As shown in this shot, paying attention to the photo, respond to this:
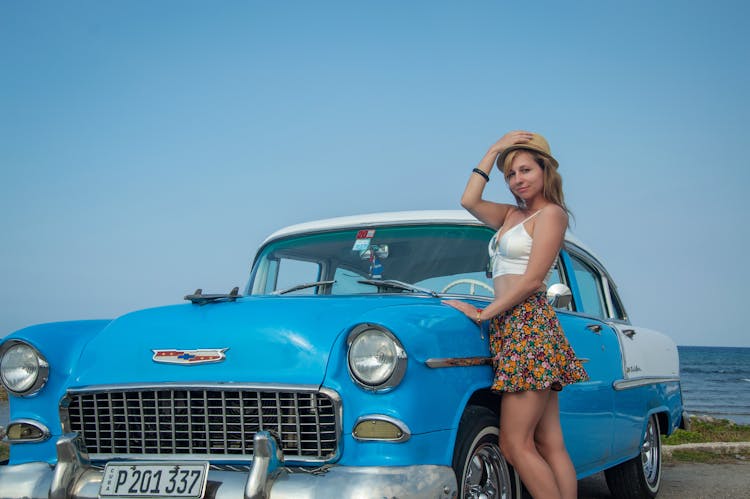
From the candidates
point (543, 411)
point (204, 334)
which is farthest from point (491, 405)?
point (204, 334)

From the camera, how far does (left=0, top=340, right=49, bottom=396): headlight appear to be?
143 inches

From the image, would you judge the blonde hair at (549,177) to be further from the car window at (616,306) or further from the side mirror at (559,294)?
the car window at (616,306)

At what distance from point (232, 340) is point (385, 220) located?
1599mm

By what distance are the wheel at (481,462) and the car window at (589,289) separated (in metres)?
1.73

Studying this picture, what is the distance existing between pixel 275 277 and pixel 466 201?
1.55 meters

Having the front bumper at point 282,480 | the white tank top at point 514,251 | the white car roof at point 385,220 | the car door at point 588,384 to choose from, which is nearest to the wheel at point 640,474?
the car door at point 588,384

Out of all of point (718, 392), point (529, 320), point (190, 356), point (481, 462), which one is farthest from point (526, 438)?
point (718, 392)

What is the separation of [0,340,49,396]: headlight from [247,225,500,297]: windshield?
1.38m

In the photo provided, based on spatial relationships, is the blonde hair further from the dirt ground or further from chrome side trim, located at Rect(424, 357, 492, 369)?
the dirt ground

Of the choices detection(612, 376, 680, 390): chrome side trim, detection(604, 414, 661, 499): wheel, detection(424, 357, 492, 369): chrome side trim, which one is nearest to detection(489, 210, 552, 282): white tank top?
detection(424, 357, 492, 369): chrome side trim

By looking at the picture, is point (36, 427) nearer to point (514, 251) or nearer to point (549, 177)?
point (514, 251)

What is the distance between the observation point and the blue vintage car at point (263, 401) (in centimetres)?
299

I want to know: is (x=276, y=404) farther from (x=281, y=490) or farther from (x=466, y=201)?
(x=466, y=201)

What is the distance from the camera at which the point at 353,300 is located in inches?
143
